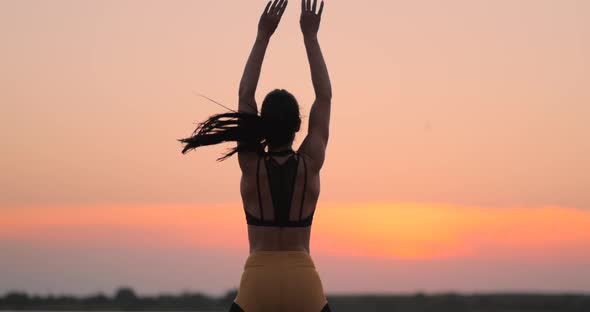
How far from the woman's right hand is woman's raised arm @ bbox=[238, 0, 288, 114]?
14cm

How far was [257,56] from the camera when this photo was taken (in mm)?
7887

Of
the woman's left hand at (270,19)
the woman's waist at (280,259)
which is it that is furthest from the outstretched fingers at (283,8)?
the woman's waist at (280,259)

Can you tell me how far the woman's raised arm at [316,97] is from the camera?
7660mm

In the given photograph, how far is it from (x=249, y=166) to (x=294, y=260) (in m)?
0.61

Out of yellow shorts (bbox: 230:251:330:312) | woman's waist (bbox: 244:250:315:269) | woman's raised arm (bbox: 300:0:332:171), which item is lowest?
yellow shorts (bbox: 230:251:330:312)

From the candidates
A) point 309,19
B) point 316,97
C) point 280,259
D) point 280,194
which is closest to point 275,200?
point 280,194

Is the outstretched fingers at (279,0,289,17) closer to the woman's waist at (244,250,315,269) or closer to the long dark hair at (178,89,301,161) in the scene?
the long dark hair at (178,89,301,161)

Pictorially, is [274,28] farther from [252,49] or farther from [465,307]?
[465,307]

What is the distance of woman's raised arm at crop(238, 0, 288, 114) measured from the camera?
25.3 ft

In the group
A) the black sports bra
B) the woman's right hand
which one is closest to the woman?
the black sports bra

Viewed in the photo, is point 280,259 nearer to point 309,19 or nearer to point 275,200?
point 275,200

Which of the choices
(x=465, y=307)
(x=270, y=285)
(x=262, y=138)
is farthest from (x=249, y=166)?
(x=465, y=307)

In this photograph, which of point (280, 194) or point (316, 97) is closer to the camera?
point (280, 194)

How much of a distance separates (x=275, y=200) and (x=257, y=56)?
959 millimetres
